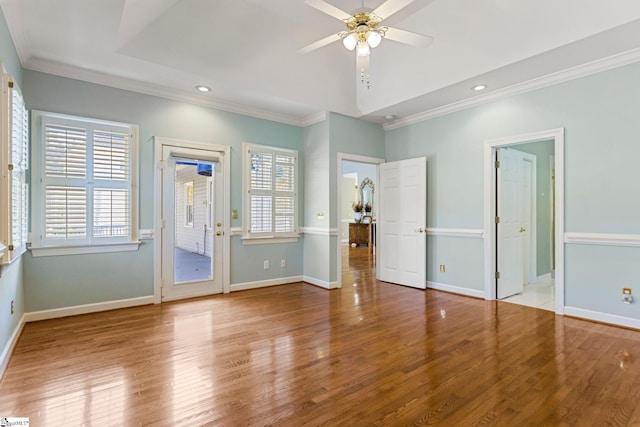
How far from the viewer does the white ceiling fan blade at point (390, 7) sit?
243cm

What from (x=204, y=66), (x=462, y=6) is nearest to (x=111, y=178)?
(x=204, y=66)

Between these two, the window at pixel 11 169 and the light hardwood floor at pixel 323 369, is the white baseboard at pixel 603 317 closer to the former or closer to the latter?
the light hardwood floor at pixel 323 369

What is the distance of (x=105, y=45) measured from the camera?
330 centimetres

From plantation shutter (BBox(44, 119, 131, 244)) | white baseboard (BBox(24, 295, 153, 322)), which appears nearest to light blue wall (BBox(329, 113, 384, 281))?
white baseboard (BBox(24, 295, 153, 322))

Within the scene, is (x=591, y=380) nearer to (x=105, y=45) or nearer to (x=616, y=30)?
(x=616, y=30)

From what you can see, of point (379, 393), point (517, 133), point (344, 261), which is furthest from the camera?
point (344, 261)

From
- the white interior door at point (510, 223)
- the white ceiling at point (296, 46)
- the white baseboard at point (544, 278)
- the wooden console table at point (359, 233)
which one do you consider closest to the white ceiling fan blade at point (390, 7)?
the white ceiling at point (296, 46)

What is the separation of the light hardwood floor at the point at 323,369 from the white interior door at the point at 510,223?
2.39 ft

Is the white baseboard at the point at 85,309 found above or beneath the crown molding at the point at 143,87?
beneath

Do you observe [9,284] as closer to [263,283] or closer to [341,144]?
[263,283]

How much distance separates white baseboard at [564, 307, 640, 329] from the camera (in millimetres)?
3402

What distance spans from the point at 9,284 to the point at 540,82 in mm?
5850

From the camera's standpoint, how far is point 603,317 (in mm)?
3578

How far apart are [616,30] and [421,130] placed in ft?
8.62
